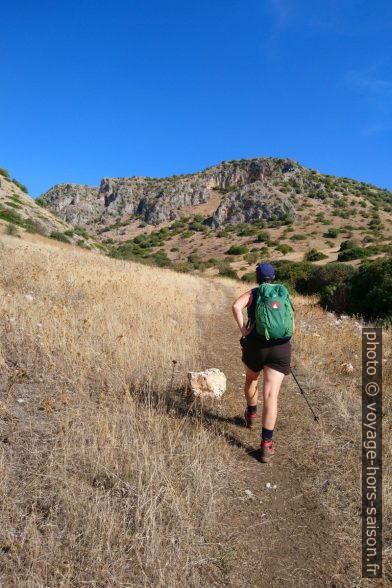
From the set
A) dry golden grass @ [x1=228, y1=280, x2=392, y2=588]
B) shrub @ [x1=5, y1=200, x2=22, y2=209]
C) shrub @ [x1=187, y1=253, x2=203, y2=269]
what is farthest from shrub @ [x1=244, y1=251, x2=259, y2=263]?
dry golden grass @ [x1=228, y1=280, x2=392, y2=588]

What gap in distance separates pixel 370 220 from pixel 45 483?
60751 mm

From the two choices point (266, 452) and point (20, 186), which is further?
point (20, 186)

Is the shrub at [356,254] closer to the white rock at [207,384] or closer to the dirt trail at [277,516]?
the white rock at [207,384]

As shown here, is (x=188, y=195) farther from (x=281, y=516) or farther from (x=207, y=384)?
(x=281, y=516)

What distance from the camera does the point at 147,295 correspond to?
9703 millimetres

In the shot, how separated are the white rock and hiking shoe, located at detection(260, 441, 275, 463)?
1.18 metres

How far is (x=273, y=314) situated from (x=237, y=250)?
44.4 metres

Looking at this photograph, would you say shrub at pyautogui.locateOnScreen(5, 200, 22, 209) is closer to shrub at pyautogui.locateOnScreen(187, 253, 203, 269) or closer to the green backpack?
shrub at pyautogui.locateOnScreen(187, 253, 203, 269)

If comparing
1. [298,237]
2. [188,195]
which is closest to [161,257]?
[298,237]

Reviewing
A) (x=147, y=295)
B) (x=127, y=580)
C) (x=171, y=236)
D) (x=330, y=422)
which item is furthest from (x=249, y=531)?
(x=171, y=236)

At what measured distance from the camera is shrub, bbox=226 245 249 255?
47.1m

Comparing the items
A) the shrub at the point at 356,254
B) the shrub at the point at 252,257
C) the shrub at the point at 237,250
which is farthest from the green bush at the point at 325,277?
the shrub at the point at 237,250

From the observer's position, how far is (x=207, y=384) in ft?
15.5

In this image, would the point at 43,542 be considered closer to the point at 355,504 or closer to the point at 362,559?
the point at 362,559
